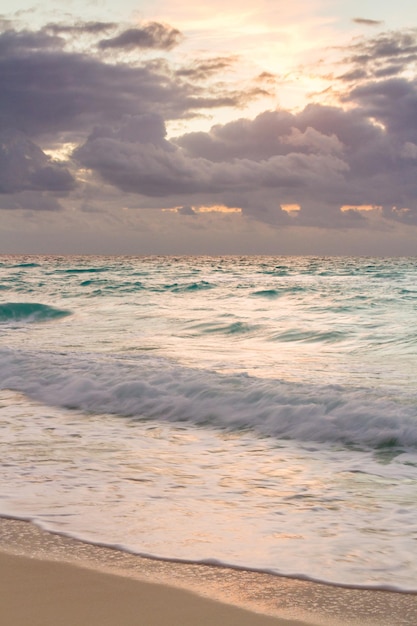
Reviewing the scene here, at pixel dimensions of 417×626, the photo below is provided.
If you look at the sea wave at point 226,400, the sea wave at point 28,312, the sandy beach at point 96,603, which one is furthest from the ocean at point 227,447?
the sea wave at point 28,312

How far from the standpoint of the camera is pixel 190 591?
11.2 feet

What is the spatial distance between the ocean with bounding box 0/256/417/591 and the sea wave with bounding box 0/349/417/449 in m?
0.03

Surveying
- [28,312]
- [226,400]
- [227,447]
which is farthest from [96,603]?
[28,312]

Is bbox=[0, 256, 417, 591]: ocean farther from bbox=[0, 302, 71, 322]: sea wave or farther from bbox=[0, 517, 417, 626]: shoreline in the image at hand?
bbox=[0, 302, 71, 322]: sea wave

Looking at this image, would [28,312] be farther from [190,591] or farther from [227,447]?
A: [190,591]

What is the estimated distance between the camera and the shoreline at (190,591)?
3146mm

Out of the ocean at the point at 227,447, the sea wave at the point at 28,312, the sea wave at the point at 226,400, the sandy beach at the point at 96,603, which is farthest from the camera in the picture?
the sea wave at the point at 28,312

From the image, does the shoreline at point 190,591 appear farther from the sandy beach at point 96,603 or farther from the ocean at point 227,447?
the ocean at point 227,447

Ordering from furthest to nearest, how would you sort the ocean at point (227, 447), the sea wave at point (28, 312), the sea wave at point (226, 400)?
the sea wave at point (28, 312) < the sea wave at point (226, 400) < the ocean at point (227, 447)

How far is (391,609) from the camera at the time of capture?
3260 mm

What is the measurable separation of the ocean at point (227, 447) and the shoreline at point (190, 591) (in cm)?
12

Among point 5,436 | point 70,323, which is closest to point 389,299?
point 70,323

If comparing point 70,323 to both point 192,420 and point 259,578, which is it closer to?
point 192,420

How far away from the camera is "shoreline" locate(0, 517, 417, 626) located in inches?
124
